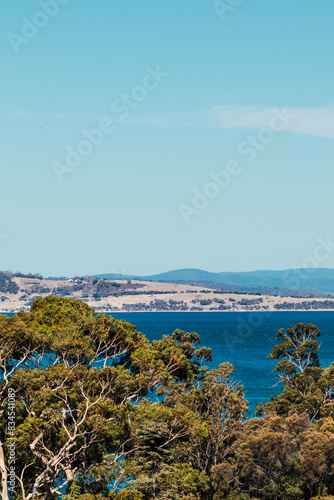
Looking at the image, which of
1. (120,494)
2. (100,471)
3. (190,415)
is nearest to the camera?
(120,494)

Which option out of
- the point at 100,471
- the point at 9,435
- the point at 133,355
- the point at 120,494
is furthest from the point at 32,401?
the point at 133,355

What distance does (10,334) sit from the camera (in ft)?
103

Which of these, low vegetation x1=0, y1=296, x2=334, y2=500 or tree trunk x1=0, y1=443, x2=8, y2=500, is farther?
low vegetation x1=0, y1=296, x2=334, y2=500

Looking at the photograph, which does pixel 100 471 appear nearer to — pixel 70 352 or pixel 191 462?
pixel 70 352

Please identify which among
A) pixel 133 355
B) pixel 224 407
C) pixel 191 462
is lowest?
pixel 191 462

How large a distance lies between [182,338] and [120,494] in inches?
1281

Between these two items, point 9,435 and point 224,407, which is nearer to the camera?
point 9,435

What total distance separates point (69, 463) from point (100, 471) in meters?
1.87

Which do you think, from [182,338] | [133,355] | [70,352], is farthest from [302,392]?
[70,352]

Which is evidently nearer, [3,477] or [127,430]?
[3,477]

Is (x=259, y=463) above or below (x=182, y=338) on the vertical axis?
below

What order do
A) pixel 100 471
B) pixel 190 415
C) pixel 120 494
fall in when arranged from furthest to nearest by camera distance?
pixel 190 415
pixel 100 471
pixel 120 494

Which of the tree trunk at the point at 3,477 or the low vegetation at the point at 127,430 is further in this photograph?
the low vegetation at the point at 127,430

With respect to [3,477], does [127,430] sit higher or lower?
higher
